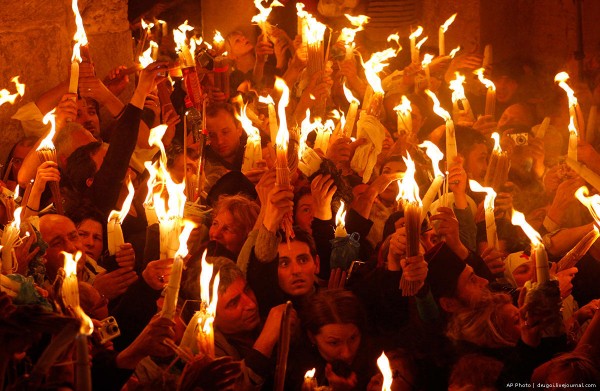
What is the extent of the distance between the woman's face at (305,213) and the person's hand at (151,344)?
5.95 feet

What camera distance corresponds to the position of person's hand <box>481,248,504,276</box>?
5520 millimetres

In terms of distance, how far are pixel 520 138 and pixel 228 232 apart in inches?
108

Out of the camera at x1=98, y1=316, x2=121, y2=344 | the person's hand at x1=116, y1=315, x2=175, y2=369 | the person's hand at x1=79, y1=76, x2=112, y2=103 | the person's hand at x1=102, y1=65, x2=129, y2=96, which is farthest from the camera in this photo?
the person's hand at x1=102, y1=65, x2=129, y2=96

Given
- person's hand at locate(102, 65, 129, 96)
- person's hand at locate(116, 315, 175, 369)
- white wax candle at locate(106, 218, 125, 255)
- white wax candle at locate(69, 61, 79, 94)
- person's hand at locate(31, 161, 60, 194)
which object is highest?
white wax candle at locate(69, 61, 79, 94)

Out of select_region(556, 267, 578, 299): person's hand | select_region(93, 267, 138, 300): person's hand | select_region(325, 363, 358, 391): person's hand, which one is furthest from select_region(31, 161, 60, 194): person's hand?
select_region(556, 267, 578, 299): person's hand

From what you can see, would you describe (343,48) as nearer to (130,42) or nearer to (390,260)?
(130,42)

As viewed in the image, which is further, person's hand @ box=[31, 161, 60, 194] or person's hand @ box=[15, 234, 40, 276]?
person's hand @ box=[31, 161, 60, 194]

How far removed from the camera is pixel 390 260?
5.11 metres

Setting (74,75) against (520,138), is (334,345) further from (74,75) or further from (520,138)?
(520,138)

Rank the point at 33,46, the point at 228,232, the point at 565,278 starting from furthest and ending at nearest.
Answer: the point at 33,46 < the point at 228,232 < the point at 565,278

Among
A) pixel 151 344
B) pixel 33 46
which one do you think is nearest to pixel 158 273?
pixel 151 344

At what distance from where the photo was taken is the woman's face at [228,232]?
5.43 meters

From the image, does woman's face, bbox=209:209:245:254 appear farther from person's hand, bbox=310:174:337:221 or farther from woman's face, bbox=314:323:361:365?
woman's face, bbox=314:323:361:365

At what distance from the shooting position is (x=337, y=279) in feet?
17.5
